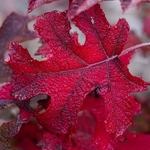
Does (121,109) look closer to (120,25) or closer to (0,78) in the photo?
(120,25)

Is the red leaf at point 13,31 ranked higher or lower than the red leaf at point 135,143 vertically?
higher

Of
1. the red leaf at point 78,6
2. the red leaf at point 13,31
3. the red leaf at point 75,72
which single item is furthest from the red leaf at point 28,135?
the red leaf at point 78,6

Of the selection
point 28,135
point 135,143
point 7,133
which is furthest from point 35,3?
point 28,135

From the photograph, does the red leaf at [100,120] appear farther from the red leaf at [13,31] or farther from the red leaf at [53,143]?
the red leaf at [13,31]

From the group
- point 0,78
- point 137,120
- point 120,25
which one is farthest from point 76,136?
point 137,120

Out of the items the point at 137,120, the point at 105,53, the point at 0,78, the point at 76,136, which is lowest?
the point at 137,120

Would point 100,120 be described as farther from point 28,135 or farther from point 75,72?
point 28,135
